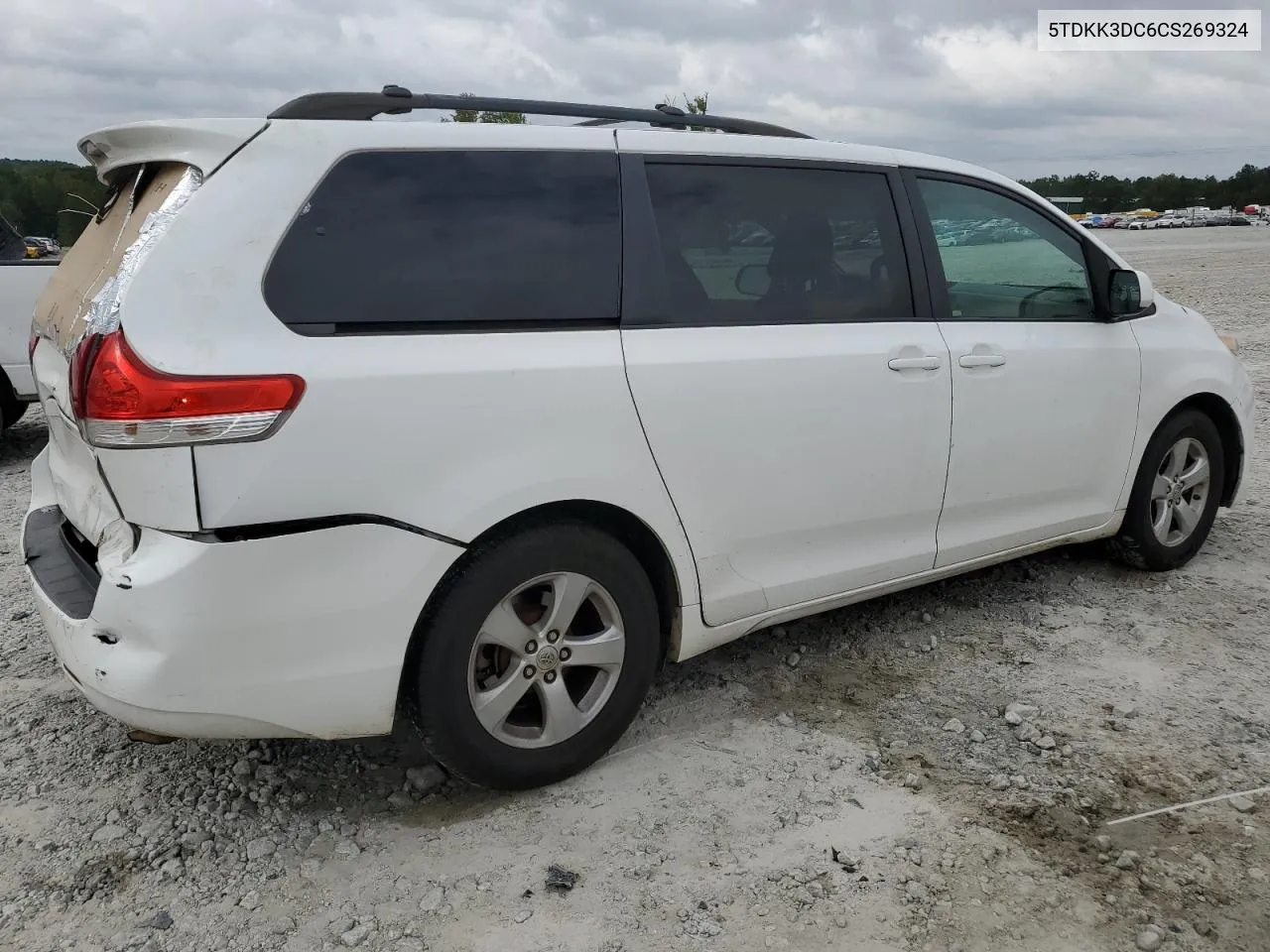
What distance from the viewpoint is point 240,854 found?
2691mm

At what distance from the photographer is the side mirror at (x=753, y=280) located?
3.20 metres

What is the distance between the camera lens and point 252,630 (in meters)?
2.39

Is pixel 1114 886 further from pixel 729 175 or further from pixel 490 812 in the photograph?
pixel 729 175

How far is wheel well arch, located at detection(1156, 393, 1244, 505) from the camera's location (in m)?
4.61

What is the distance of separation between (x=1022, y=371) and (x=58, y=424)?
3.13 meters

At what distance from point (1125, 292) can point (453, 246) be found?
9.34 feet

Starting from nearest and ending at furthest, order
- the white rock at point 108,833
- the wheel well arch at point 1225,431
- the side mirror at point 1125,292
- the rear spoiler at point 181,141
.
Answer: the rear spoiler at point 181,141, the white rock at point 108,833, the side mirror at point 1125,292, the wheel well arch at point 1225,431

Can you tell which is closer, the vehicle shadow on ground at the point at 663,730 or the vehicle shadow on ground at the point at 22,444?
the vehicle shadow on ground at the point at 663,730

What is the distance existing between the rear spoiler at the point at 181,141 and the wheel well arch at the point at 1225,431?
12.6 ft

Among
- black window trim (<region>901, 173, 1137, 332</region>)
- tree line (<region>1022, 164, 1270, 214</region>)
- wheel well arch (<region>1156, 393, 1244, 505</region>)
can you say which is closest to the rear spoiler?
black window trim (<region>901, 173, 1137, 332</region>)

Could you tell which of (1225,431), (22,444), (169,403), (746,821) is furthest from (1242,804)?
(22,444)

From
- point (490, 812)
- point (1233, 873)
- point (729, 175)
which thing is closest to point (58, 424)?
point (490, 812)

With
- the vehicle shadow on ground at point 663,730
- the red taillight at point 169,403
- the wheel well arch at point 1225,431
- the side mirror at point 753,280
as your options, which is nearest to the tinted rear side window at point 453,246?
the red taillight at point 169,403

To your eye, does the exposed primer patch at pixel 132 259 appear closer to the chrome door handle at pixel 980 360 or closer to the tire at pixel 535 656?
the tire at pixel 535 656
